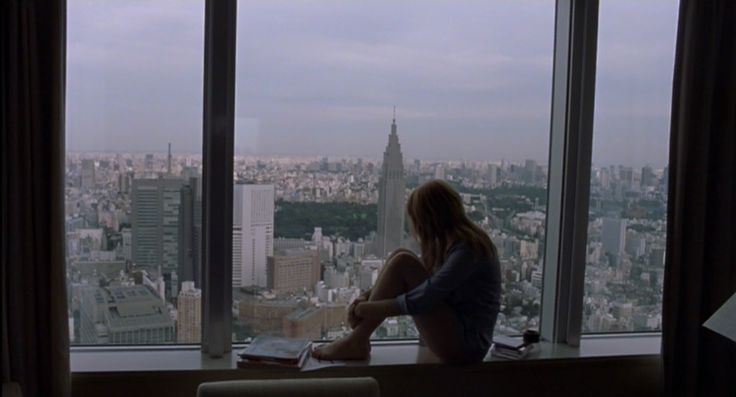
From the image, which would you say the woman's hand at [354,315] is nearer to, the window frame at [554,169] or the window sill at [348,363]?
the window sill at [348,363]

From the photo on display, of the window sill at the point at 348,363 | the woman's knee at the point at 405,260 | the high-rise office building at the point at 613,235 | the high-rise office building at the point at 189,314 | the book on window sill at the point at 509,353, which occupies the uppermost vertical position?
the high-rise office building at the point at 613,235

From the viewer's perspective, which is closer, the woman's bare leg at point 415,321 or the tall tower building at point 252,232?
the woman's bare leg at point 415,321

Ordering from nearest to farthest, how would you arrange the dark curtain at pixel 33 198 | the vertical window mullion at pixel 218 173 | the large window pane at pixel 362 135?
the dark curtain at pixel 33 198 < the vertical window mullion at pixel 218 173 < the large window pane at pixel 362 135

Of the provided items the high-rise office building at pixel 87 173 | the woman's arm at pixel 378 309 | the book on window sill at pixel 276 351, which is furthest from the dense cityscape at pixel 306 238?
the woman's arm at pixel 378 309

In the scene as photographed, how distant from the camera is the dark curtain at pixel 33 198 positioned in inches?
86.4

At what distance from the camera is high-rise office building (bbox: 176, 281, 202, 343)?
2668mm

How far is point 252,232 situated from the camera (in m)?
2.69

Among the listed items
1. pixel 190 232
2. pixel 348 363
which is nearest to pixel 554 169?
pixel 348 363

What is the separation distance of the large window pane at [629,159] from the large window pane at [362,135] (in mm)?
286

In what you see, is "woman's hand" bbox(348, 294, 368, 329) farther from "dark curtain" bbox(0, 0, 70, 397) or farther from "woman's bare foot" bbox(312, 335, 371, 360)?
"dark curtain" bbox(0, 0, 70, 397)

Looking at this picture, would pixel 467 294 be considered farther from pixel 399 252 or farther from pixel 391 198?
pixel 391 198

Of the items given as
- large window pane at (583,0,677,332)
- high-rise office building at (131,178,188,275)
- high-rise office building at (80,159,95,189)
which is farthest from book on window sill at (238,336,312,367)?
large window pane at (583,0,677,332)

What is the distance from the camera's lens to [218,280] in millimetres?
2643

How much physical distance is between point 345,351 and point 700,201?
1633mm
